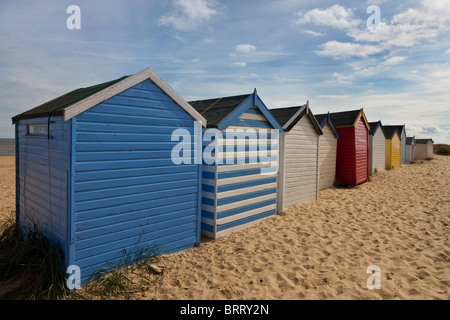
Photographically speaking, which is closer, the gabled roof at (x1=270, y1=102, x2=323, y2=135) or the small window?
the small window

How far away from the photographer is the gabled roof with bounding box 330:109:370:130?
46.2 feet

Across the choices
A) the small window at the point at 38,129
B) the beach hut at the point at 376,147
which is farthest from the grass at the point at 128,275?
the beach hut at the point at 376,147

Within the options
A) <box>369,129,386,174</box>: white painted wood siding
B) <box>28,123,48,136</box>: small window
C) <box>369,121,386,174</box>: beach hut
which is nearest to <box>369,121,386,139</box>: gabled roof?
<box>369,121,386,174</box>: beach hut

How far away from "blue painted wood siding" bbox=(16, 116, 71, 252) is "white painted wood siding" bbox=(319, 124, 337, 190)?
10.8m

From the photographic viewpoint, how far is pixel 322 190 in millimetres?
13016

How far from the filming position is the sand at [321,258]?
4.24 meters

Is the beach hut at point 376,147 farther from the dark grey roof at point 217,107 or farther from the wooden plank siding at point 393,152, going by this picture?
the dark grey roof at point 217,107

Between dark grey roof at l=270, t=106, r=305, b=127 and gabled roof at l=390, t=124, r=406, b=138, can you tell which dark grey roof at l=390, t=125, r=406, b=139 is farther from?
dark grey roof at l=270, t=106, r=305, b=127

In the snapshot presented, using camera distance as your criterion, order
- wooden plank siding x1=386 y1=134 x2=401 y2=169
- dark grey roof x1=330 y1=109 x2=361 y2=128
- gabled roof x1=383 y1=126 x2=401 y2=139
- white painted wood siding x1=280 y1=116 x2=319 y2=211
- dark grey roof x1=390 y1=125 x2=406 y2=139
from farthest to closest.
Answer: dark grey roof x1=390 y1=125 x2=406 y2=139
gabled roof x1=383 y1=126 x2=401 y2=139
wooden plank siding x1=386 y1=134 x2=401 y2=169
dark grey roof x1=330 y1=109 x2=361 y2=128
white painted wood siding x1=280 y1=116 x2=319 y2=211

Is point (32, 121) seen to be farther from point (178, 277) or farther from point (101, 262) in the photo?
point (178, 277)

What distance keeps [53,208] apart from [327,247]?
5.16 meters

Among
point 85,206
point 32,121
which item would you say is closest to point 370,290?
point 85,206

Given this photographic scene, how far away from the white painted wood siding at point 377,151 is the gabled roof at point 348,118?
13.1 feet

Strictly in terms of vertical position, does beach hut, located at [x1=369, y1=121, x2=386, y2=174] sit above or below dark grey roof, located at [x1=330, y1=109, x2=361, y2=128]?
below
